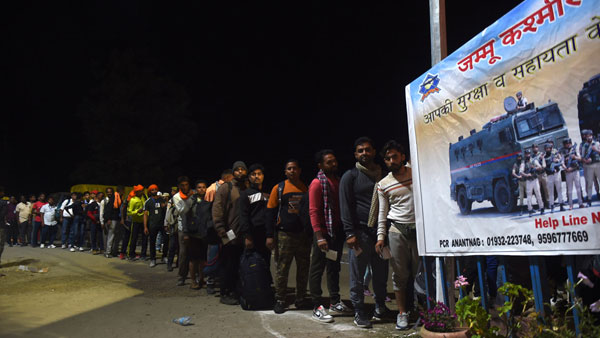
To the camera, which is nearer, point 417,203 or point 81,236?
point 417,203

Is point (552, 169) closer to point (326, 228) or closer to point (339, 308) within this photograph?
point (326, 228)

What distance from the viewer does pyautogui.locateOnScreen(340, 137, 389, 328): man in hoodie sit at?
4.93 meters

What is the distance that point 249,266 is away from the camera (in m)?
5.99

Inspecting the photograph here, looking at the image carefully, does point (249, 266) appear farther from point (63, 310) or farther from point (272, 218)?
point (63, 310)

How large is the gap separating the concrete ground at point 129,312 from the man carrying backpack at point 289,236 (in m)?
0.35

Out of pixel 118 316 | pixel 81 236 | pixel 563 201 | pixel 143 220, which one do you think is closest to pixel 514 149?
pixel 563 201

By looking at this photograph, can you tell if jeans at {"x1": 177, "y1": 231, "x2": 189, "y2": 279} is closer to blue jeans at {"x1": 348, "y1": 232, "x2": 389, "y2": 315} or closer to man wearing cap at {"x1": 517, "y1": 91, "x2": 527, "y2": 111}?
blue jeans at {"x1": 348, "y1": 232, "x2": 389, "y2": 315}

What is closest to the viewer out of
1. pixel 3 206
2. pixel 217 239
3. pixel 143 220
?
pixel 217 239

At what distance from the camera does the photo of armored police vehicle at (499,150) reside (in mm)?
2721

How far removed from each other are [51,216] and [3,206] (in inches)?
237

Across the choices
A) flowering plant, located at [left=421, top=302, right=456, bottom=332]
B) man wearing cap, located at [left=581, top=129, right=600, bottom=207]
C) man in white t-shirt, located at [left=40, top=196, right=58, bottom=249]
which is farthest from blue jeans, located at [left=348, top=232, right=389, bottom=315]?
man in white t-shirt, located at [left=40, top=196, right=58, bottom=249]

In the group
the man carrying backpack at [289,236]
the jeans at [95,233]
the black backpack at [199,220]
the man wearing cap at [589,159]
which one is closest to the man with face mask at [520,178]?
the man wearing cap at [589,159]

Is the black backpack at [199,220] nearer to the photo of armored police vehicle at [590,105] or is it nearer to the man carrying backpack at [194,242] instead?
the man carrying backpack at [194,242]

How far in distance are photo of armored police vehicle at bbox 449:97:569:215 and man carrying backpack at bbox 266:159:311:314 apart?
2789mm
